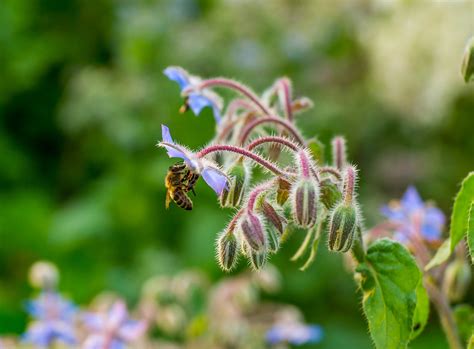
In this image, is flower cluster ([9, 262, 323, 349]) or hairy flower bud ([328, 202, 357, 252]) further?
flower cluster ([9, 262, 323, 349])

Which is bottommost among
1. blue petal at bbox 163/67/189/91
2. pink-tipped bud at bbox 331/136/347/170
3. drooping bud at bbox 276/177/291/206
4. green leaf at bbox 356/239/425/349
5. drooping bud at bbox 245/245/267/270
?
green leaf at bbox 356/239/425/349

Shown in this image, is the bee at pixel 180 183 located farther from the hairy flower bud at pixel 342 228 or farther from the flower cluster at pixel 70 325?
the flower cluster at pixel 70 325

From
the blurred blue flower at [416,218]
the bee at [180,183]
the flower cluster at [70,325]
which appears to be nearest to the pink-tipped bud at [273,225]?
the bee at [180,183]

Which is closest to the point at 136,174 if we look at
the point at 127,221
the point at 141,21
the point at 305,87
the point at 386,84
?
the point at 127,221

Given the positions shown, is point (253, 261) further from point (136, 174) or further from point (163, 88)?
point (163, 88)

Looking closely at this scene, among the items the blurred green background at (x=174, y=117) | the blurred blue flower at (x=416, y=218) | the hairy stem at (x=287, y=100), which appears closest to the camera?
the hairy stem at (x=287, y=100)

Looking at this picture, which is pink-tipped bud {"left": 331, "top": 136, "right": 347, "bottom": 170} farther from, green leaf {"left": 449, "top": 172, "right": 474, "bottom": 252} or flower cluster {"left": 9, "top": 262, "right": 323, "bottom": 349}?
flower cluster {"left": 9, "top": 262, "right": 323, "bottom": 349}

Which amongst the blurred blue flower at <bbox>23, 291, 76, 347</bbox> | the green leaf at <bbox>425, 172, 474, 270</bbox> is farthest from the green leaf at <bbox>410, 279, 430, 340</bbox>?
the blurred blue flower at <bbox>23, 291, 76, 347</bbox>
